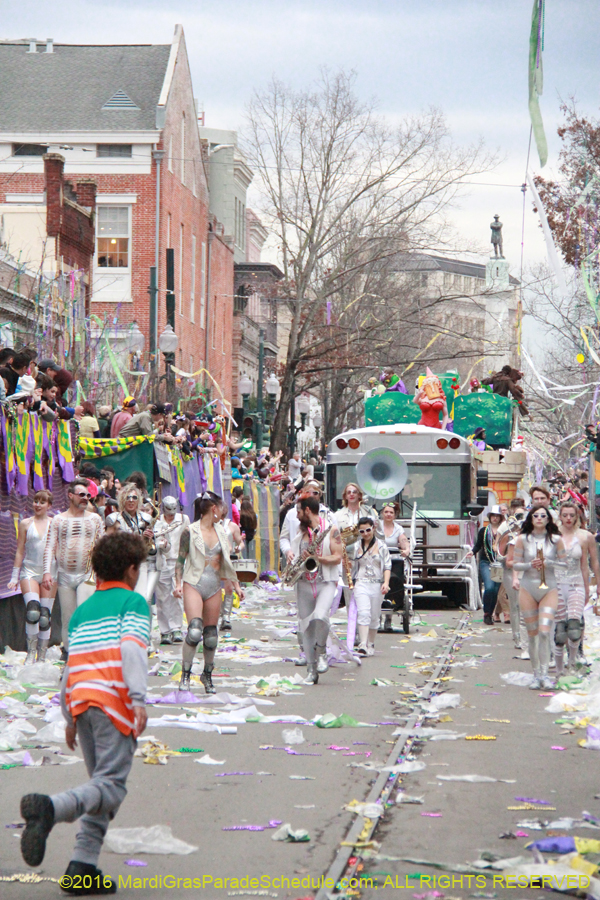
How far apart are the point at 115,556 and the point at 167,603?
1010 cm

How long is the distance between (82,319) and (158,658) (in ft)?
44.5

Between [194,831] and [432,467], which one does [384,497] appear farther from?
[194,831]

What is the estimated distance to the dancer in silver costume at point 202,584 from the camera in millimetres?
11477

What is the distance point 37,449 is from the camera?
49.2 feet

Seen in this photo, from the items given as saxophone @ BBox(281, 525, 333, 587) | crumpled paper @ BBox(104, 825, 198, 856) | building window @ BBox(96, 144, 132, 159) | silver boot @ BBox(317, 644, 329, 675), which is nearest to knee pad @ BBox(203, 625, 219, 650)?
saxophone @ BBox(281, 525, 333, 587)

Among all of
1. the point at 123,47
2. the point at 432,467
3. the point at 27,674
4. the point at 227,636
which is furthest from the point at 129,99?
the point at 27,674

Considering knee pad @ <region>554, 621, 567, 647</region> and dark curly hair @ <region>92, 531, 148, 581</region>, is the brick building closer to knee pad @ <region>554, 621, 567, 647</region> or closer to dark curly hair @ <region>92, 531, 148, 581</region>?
knee pad @ <region>554, 621, 567, 647</region>

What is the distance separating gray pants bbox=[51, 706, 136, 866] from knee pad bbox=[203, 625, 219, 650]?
18.2ft

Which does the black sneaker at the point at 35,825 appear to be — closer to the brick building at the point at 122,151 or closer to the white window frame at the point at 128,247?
the brick building at the point at 122,151

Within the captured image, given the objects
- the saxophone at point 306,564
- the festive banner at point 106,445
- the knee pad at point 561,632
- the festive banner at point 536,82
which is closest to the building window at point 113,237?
the festive banner at point 106,445

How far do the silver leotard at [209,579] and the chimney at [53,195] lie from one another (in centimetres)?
2184

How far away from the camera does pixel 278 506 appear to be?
1181 inches

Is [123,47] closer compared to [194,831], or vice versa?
[194,831]

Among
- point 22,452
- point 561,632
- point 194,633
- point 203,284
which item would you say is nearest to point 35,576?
point 22,452
